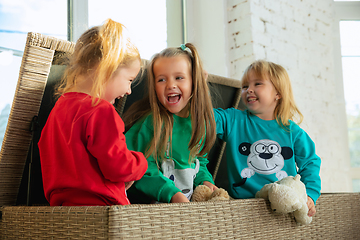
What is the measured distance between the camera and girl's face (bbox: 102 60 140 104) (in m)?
0.84

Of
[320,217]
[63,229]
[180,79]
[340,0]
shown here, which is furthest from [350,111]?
[63,229]

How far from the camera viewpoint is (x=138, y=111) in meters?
→ 1.13

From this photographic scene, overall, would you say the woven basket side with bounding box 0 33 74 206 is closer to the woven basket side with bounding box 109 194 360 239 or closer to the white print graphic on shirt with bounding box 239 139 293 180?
the woven basket side with bounding box 109 194 360 239

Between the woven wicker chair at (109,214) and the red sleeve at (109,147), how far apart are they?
0.12m

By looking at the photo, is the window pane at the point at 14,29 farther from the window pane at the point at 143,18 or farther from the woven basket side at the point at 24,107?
the woven basket side at the point at 24,107

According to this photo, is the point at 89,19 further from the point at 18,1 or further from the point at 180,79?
the point at 180,79

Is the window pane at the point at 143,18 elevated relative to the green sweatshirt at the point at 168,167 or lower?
elevated

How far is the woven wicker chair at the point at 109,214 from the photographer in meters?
0.60

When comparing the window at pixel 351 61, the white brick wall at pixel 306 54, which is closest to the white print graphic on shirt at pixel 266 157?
the white brick wall at pixel 306 54

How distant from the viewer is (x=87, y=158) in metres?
0.73

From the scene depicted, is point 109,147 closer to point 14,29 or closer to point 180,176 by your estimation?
point 180,176

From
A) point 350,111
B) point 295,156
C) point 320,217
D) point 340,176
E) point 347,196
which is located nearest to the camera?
point 320,217

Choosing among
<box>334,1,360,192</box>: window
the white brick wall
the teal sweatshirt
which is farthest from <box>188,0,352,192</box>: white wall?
the teal sweatshirt

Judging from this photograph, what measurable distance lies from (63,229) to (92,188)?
0.10m
